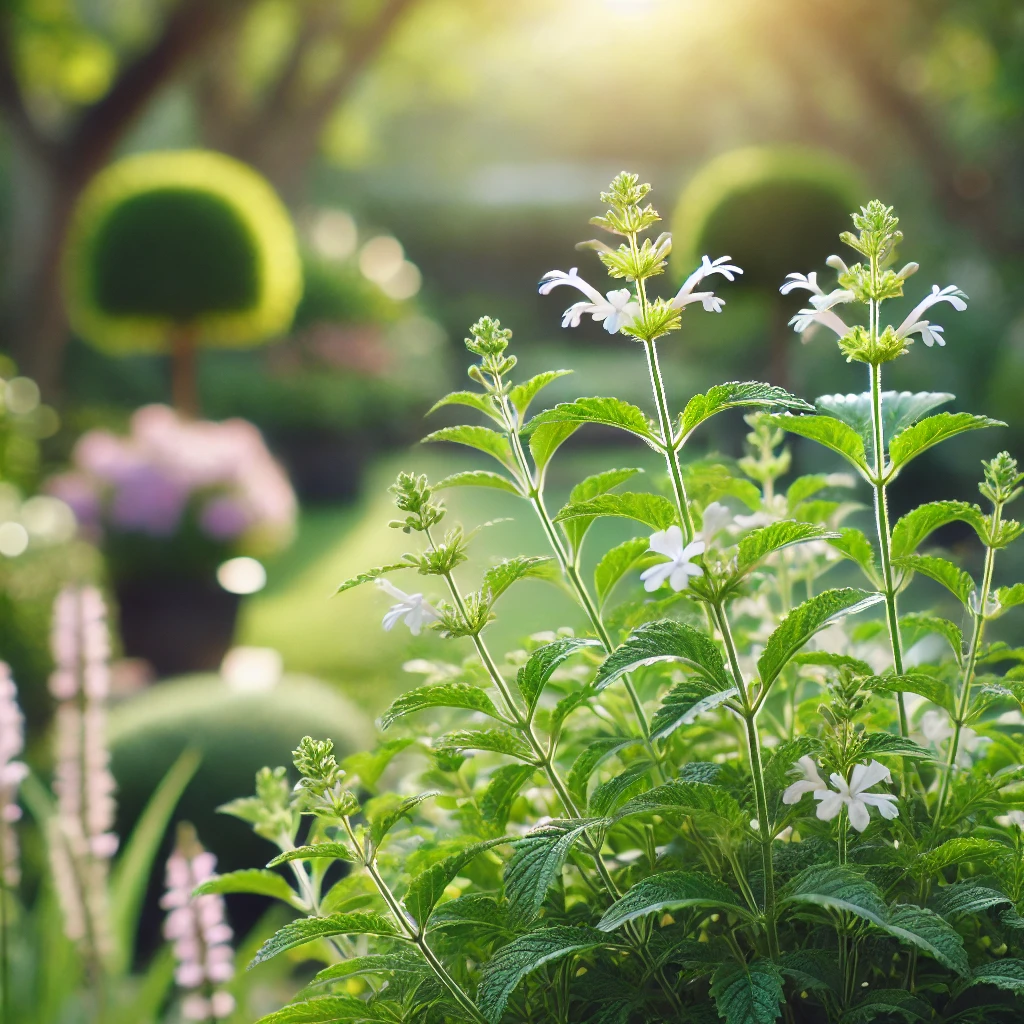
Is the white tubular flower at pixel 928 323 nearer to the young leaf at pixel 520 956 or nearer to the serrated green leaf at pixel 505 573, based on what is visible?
the serrated green leaf at pixel 505 573

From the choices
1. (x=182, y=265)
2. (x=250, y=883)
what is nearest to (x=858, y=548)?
(x=250, y=883)

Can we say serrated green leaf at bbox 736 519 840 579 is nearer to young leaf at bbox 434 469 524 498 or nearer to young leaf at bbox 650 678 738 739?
A: young leaf at bbox 650 678 738 739

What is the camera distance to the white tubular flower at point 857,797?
66 centimetres

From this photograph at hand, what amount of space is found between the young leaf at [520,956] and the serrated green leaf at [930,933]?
16 centimetres

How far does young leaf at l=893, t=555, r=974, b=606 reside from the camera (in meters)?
0.74

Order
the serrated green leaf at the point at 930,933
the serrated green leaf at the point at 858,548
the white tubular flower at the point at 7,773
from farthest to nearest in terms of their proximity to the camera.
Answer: the white tubular flower at the point at 7,773
the serrated green leaf at the point at 858,548
the serrated green leaf at the point at 930,933

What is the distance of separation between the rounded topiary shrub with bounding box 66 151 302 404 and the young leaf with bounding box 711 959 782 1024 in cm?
572

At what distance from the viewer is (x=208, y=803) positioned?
8.86 feet

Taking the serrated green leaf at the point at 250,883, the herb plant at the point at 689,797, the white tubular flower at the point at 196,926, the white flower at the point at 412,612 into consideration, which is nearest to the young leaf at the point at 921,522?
the herb plant at the point at 689,797

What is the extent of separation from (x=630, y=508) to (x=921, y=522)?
21 centimetres

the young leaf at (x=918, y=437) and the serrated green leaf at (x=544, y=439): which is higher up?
the serrated green leaf at (x=544, y=439)

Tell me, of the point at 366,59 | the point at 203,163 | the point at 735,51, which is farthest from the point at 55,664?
the point at 735,51

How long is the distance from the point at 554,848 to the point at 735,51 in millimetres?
12580

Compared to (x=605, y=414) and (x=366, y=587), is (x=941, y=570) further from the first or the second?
(x=366, y=587)
